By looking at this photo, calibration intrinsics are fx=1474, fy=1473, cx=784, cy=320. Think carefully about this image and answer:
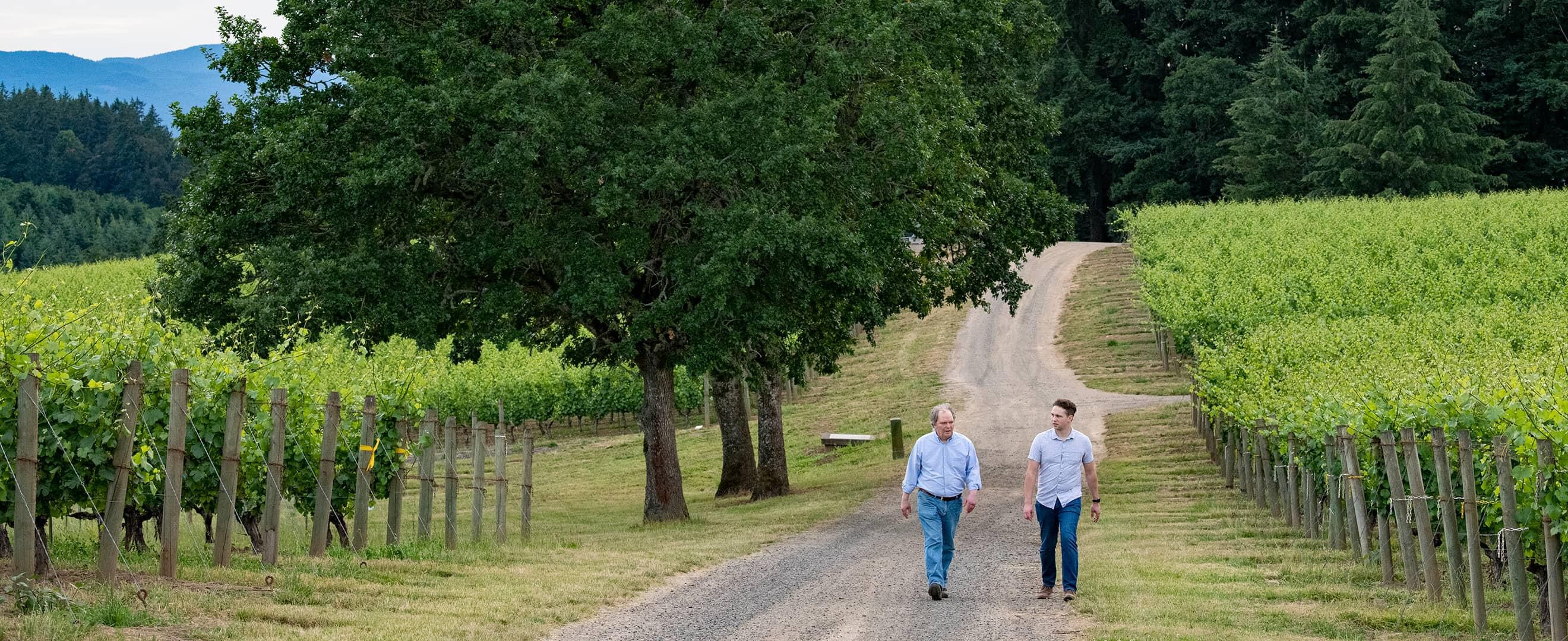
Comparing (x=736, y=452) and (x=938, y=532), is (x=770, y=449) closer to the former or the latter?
(x=736, y=452)

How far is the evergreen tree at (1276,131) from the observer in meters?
73.9

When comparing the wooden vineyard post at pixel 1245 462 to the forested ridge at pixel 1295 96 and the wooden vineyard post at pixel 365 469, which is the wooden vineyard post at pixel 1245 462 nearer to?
the wooden vineyard post at pixel 365 469

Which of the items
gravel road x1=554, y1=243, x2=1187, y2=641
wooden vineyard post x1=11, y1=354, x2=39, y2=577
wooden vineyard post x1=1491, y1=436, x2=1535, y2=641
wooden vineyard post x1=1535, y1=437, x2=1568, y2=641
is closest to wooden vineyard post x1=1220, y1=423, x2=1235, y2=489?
gravel road x1=554, y1=243, x2=1187, y2=641

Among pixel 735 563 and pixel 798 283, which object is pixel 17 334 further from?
pixel 798 283

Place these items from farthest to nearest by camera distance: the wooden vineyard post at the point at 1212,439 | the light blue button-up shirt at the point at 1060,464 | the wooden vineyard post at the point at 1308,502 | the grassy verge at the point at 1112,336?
1. the grassy verge at the point at 1112,336
2. the wooden vineyard post at the point at 1212,439
3. the wooden vineyard post at the point at 1308,502
4. the light blue button-up shirt at the point at 1060,464

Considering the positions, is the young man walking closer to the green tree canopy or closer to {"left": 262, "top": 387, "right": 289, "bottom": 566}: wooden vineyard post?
{"left": 262, "top": 387, "right": 289, "bottom": 566}: wooden vineyard post

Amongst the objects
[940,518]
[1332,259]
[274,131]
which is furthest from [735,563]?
[1332,259]

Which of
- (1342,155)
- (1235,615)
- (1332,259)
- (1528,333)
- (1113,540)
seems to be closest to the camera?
(1235,615)

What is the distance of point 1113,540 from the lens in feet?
63.5

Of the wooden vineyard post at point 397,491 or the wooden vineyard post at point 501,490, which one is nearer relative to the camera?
the wooden vineyard post at point 397,491

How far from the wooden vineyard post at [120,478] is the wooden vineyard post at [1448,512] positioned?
10.5m

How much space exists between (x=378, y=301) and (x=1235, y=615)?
45.7ft

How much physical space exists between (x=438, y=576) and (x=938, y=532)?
4769mm

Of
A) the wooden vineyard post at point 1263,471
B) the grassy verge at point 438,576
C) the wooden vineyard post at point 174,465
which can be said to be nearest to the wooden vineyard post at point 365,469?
the grassy verge at point 438,576
